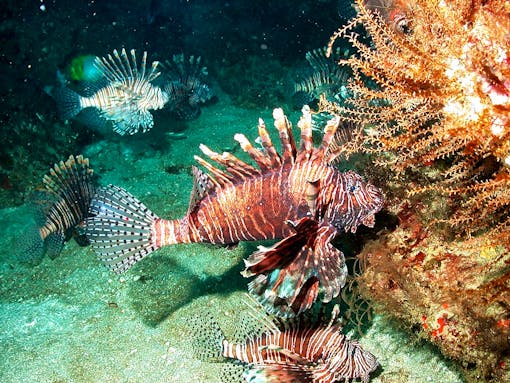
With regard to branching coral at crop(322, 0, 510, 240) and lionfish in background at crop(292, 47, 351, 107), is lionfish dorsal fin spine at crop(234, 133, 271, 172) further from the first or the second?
lionfish in background at crop(292, 47, 351, 107)

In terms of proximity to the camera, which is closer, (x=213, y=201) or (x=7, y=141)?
(x=213, y=201)

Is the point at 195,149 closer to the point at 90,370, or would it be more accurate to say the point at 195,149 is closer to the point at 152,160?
the point at 152,160

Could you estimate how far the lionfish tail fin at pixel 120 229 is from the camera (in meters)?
3.62

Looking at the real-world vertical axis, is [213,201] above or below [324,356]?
above

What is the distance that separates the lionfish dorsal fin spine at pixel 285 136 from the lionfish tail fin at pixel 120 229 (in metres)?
1.44

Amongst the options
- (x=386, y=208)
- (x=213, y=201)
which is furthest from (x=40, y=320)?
(x=386, y=208)

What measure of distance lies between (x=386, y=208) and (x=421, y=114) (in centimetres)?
118

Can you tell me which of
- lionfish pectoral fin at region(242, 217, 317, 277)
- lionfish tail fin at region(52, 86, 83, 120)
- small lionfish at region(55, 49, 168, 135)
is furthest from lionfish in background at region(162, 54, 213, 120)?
lionfish pectoral fin at region(242, 217, 317, 277)

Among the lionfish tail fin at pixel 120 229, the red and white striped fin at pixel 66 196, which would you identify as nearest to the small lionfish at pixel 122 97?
the red and white striped fin at pixel 66 196

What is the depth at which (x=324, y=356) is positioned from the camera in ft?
10.5

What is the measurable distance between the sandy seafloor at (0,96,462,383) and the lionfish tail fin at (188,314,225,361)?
223 mm

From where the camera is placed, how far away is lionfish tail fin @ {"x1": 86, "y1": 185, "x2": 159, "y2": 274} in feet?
11.9

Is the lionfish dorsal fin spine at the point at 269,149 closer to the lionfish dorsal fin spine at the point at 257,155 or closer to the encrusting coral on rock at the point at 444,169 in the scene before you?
the lionfish dorsal fin spine at the point at 257,155

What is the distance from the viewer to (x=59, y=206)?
5.29 meters
